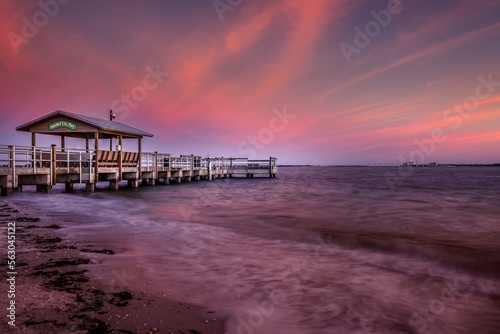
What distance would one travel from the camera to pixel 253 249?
8.69 meters

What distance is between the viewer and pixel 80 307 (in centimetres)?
420

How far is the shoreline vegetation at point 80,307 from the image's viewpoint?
148 inches

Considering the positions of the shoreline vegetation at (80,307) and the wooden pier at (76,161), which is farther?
the wooden pier at (76,161)

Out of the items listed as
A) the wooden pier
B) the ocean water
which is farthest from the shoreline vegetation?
the wooden pier

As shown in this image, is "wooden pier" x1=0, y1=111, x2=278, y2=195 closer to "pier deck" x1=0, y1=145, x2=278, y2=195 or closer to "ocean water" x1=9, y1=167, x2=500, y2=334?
"pier deck" x1=0, y1=145, x2=278, y2=195

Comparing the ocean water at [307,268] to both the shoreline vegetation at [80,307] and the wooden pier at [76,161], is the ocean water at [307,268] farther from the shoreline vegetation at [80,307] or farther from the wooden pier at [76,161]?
the wooden pier at [76,161]

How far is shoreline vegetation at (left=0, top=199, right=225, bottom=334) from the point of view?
3.75 metres

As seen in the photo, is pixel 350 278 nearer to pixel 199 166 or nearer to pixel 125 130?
pixel 125 130

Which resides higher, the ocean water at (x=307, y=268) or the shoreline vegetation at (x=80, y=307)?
the shoreline vegetation at (x=80, y=307)

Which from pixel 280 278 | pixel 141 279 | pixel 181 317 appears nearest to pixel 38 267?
pixel 141 279

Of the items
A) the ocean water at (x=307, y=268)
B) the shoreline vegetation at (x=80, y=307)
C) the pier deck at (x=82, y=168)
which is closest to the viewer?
the shoreline vegetation at (x=80, y=307)

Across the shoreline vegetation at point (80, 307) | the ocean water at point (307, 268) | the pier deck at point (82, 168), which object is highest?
the pier deck at point (82, 168)

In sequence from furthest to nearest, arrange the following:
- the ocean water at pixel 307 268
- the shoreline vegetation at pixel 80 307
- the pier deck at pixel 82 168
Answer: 1. the pier deck at pixel 82 168
2. the ocean water at pixel 307 268
3. the shoreline vegetation at pixel 80 307

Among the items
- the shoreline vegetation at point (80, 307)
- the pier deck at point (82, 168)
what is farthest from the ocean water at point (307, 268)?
the pier deck at point (82, 168)
